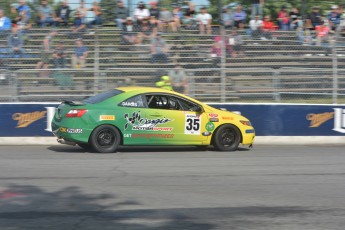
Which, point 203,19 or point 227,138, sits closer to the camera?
point 227,138

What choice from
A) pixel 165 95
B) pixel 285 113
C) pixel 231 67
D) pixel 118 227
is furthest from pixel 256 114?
pixel 118 227

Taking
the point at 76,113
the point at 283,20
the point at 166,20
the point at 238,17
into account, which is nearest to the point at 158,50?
the point at 166,20

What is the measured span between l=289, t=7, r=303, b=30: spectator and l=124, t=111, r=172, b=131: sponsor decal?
957 cm

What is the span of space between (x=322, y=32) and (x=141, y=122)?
9504 mm

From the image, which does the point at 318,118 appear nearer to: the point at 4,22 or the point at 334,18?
the point at 334,18

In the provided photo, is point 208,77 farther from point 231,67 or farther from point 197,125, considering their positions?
point 197,125

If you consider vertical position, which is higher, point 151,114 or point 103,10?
point 103,10

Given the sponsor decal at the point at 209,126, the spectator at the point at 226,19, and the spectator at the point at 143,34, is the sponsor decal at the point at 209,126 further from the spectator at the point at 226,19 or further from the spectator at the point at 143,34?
the spectator at the point at 226,19

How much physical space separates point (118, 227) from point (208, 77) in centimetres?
1113

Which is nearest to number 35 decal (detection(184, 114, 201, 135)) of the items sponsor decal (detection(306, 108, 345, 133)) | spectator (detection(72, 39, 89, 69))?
sponsor decal (detection(306, 108, 345, 133))

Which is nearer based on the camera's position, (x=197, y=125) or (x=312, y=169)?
(x=312, y=169)

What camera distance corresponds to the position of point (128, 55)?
1823cm

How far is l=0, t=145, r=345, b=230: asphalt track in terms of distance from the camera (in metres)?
7.34

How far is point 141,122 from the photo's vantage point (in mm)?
13930
